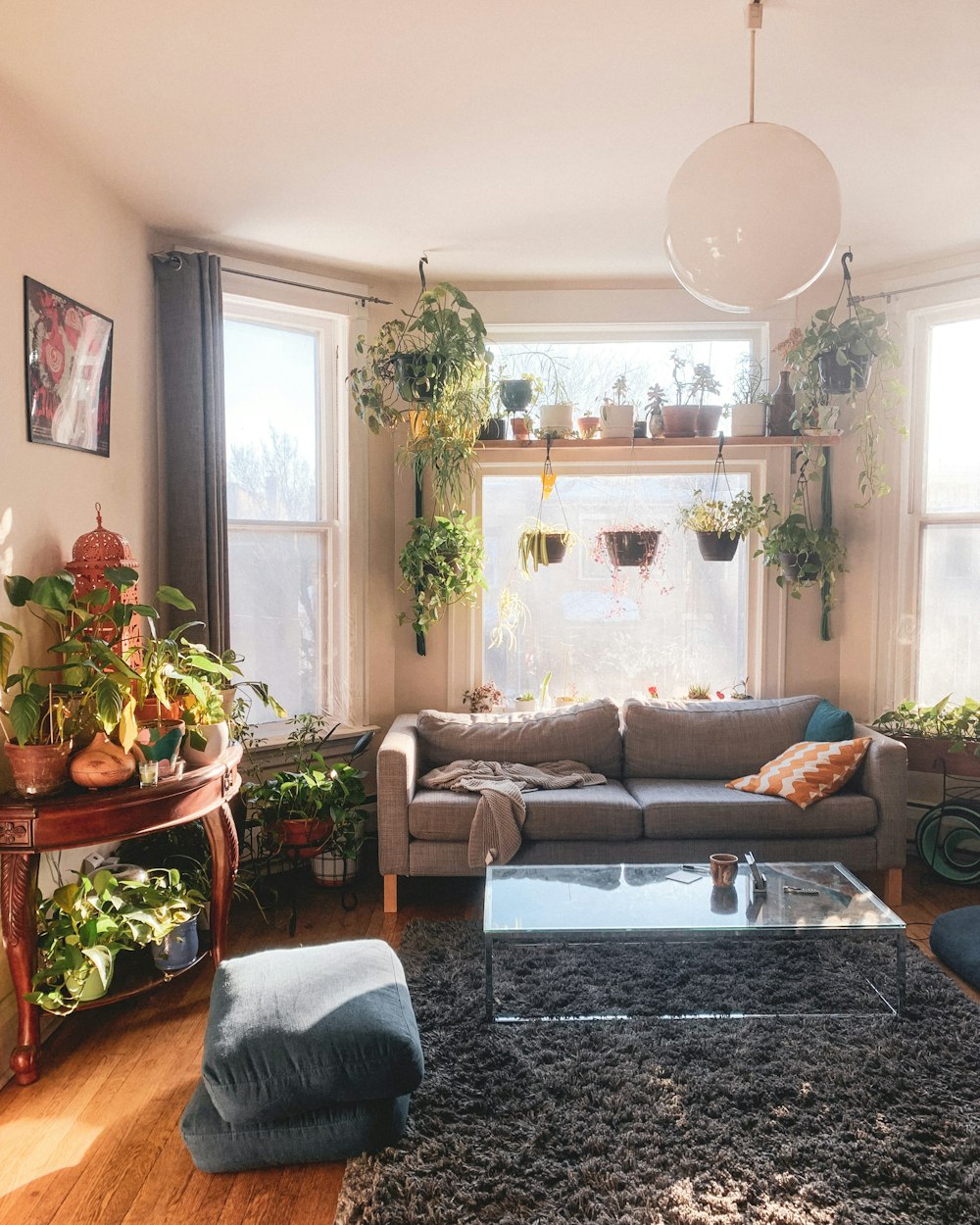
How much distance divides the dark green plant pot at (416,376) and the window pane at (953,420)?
2217 millimetres

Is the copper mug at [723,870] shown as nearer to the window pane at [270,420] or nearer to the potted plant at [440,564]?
the potted plant at [440,564]

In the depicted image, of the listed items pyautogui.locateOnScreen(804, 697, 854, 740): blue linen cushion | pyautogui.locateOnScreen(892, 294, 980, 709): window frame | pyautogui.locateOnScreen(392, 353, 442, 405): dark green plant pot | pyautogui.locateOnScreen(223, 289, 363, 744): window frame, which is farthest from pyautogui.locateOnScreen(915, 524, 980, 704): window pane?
pyautogui.locateOnScreen(223, 289, 363, 744): window frame

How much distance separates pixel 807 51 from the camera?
7.89 ft

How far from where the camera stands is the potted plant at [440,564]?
4.17 metres

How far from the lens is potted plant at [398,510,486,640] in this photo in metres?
4.17

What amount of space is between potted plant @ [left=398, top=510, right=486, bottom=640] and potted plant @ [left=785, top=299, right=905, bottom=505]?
153cm

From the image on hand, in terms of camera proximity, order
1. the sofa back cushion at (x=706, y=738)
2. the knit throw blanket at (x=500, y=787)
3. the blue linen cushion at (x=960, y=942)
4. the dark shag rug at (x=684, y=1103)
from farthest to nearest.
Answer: the sofa back cushion at (x=706, y=738)
the knit throw blanket at (x=500, y=787)
the blue linen cushion at (x=960, y=942)
the dark shag rug at (x=684, y=1103)

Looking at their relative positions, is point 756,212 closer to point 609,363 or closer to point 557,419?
point 557,419

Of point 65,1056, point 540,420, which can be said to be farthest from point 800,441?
point 65,1056

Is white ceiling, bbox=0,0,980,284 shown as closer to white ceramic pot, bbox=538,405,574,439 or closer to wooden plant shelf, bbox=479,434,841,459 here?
white ceramic pot, bbox=538,405,574,439

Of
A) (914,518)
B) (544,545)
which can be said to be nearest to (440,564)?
(544,545)

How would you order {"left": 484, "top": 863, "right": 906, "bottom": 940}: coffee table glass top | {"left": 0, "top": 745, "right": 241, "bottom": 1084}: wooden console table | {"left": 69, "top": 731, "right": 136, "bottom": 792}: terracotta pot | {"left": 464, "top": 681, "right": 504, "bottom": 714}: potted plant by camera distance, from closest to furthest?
{"left": 0, "top": 745, "right": 241, "bottom": 1084}: wooden console table, {"left": 69, "top": 731, "right": 136, "bottom": 792}: terracotta pot, {"left": 484, "top": 863, "right": 906, "bottom": 940}: coffee table glass top, {"left": 464, "top": 681, "right": 504, "bottom": 714}: potted plant

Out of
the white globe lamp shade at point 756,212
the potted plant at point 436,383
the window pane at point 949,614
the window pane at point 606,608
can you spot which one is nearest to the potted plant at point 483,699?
the window pane at point 606,608

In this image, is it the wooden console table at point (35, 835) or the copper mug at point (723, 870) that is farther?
the copper mug at point (723, 870)
